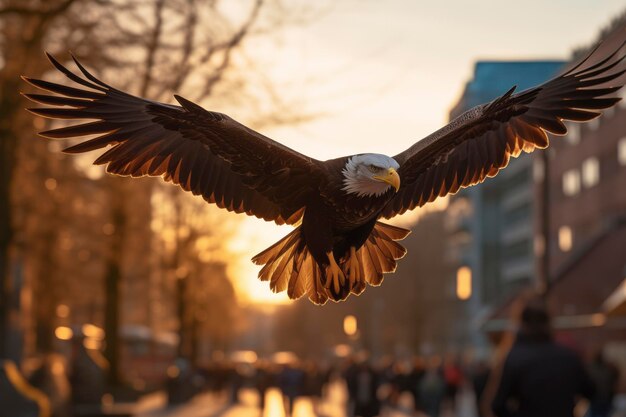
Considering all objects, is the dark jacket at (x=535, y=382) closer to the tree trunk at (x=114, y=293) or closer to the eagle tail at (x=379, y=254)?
the eagle tail at (x=379, y=254)

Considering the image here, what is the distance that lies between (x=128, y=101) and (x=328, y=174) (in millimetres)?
1707

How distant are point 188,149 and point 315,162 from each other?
1.81m

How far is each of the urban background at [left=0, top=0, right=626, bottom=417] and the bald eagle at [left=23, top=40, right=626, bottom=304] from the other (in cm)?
39

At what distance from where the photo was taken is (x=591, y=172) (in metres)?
63.7

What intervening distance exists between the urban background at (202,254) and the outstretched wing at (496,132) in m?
0.31

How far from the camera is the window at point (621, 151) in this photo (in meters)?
57.3

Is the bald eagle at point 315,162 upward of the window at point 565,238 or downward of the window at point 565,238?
downward

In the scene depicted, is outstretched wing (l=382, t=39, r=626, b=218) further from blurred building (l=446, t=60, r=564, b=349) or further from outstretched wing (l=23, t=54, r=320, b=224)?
blurred building (l=446, t=60, r=564, b=349)

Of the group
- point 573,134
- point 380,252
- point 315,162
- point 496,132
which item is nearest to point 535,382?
point 496,132

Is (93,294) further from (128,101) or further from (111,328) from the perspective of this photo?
(128,101)

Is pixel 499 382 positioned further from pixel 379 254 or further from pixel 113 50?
pixel 113 50

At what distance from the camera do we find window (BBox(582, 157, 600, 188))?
62.5m

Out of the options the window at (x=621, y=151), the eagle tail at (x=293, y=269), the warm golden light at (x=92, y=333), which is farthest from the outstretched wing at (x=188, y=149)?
the window at (x=621, y=151)

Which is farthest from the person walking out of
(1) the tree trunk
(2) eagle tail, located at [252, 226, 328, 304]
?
(1) the tree trunk
